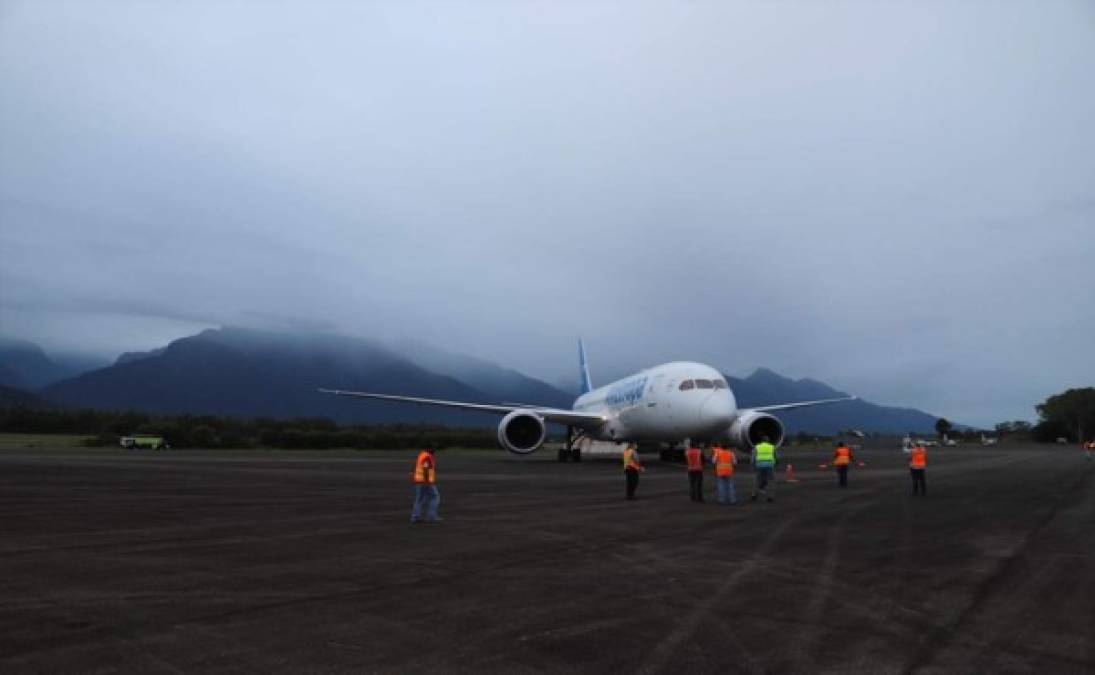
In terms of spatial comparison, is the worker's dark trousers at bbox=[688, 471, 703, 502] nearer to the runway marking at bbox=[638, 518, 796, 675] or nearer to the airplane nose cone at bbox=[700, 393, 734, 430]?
the runway marking at bbox=[638, 518, 796, 675]

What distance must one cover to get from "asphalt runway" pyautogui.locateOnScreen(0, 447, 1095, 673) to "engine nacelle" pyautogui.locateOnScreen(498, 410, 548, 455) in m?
18.6

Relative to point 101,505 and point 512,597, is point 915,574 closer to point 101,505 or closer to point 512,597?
point 512,597

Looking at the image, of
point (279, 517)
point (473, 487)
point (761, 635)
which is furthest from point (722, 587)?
point (473, 487)

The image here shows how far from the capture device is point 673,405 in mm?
30719

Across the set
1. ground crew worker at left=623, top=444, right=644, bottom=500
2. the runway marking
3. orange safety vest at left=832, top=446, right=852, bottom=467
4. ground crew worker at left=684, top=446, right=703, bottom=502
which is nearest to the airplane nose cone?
orange safety vest at left=832, top=446, right=852, bottom=467

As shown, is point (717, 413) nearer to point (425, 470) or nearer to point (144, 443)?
point (425, 470)

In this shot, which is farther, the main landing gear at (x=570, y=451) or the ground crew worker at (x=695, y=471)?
the main landing gear at (x=570, y=451)

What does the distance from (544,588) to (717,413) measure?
2120 cm

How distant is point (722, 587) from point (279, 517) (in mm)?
8985

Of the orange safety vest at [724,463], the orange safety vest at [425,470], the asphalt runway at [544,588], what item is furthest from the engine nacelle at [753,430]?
the orange safety vest at [425,470]

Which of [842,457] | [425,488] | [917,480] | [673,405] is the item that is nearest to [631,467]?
[425,488]

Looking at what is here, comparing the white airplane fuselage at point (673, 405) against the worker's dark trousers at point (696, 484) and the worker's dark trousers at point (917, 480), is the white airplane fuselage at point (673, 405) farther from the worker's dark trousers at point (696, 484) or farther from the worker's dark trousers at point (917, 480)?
the worker's dark trousers at point (696, 484)

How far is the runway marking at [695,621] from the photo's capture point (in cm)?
574

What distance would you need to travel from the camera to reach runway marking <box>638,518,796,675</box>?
5738mm
